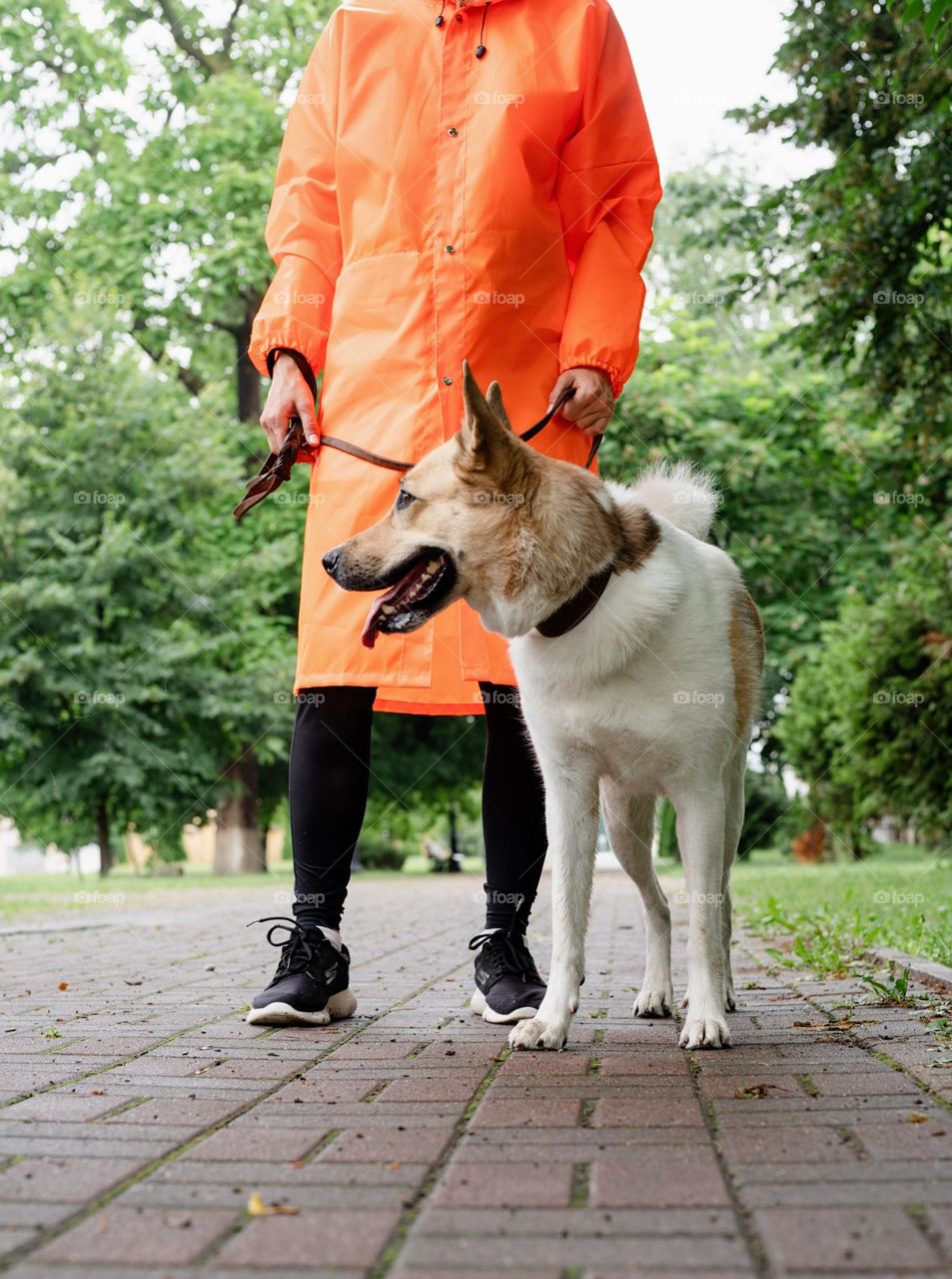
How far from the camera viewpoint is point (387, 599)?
11.9 ft

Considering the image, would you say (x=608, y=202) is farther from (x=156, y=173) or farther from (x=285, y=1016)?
(x=156, y=173)

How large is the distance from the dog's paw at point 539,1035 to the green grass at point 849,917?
2.07 meters

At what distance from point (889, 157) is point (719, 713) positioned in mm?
7656

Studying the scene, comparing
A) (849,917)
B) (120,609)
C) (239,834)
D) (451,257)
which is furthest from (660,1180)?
(239,834)

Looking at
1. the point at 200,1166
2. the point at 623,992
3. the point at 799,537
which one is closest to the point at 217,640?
the point at 799,537

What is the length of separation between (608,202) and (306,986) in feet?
8.57

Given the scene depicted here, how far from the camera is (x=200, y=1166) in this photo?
2377 mm

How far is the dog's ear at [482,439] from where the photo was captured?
3.40 m

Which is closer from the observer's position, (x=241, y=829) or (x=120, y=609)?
(x=120, y=609)

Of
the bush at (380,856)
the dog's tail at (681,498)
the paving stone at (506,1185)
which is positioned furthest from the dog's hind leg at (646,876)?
the bush at (380,856)

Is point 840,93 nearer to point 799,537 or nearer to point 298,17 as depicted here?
point 799,537

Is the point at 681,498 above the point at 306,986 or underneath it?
above

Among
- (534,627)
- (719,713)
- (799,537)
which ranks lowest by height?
(719,713)

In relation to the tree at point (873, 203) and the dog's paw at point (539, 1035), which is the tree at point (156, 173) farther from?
the dog's paw at point (539, 1035)
